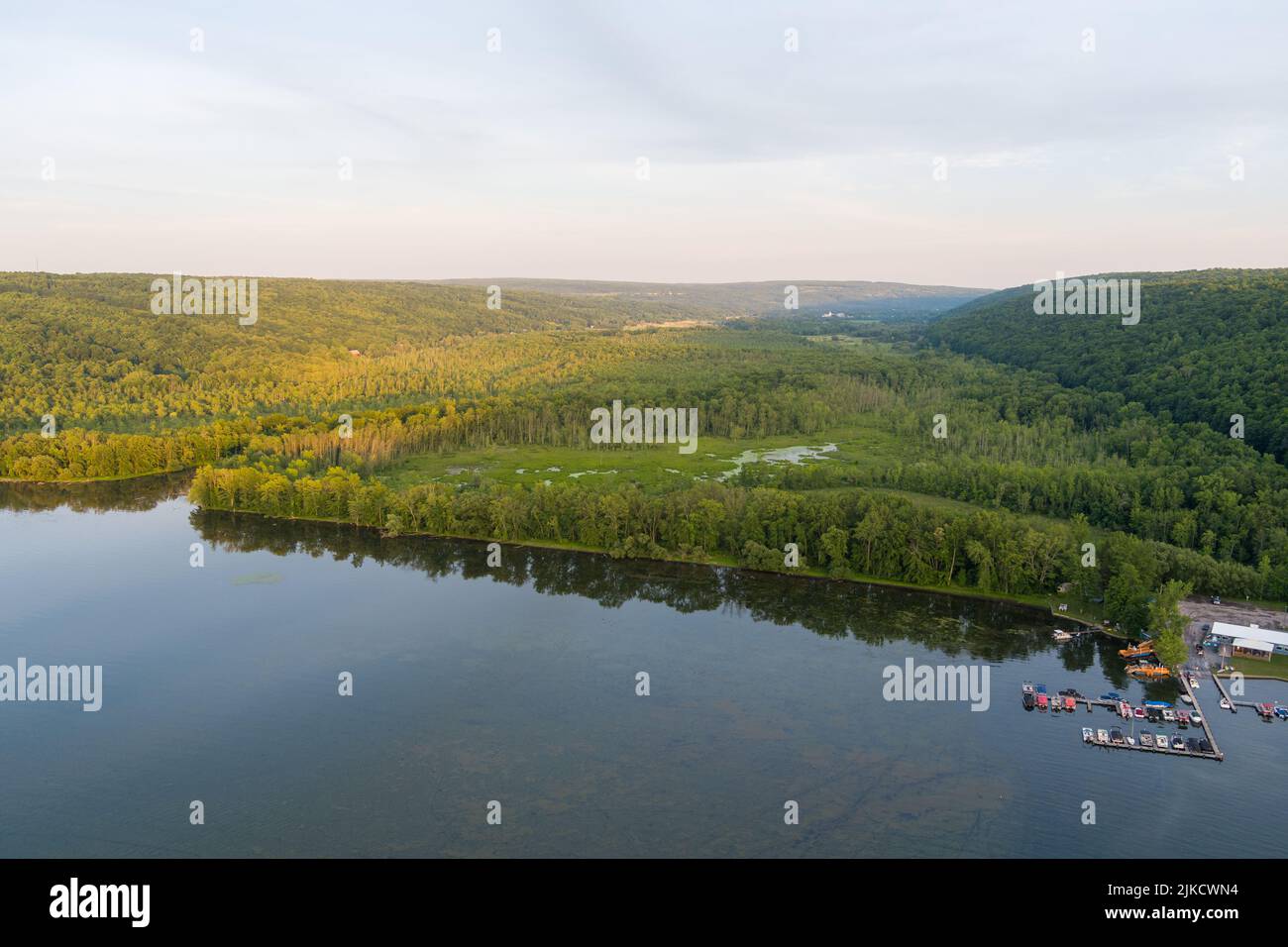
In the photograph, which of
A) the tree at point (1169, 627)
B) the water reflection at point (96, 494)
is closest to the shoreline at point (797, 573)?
the tree at point (1169, 627)

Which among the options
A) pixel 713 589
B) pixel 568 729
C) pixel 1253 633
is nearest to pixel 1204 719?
pixel 1253 633

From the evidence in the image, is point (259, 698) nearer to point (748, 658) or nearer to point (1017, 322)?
point (748, 658)

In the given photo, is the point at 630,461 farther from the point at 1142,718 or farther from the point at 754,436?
the point at 1142,718

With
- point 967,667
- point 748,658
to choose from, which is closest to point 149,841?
point 748,658

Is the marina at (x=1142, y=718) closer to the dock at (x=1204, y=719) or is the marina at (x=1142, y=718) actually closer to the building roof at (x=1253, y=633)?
the dock at (x=1204, y=719)

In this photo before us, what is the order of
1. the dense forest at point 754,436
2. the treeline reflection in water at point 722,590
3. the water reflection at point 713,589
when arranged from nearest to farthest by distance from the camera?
the treeline reflection in water at point 722,590, the water reflection at point 713,589, the dense forest at point 754,436
